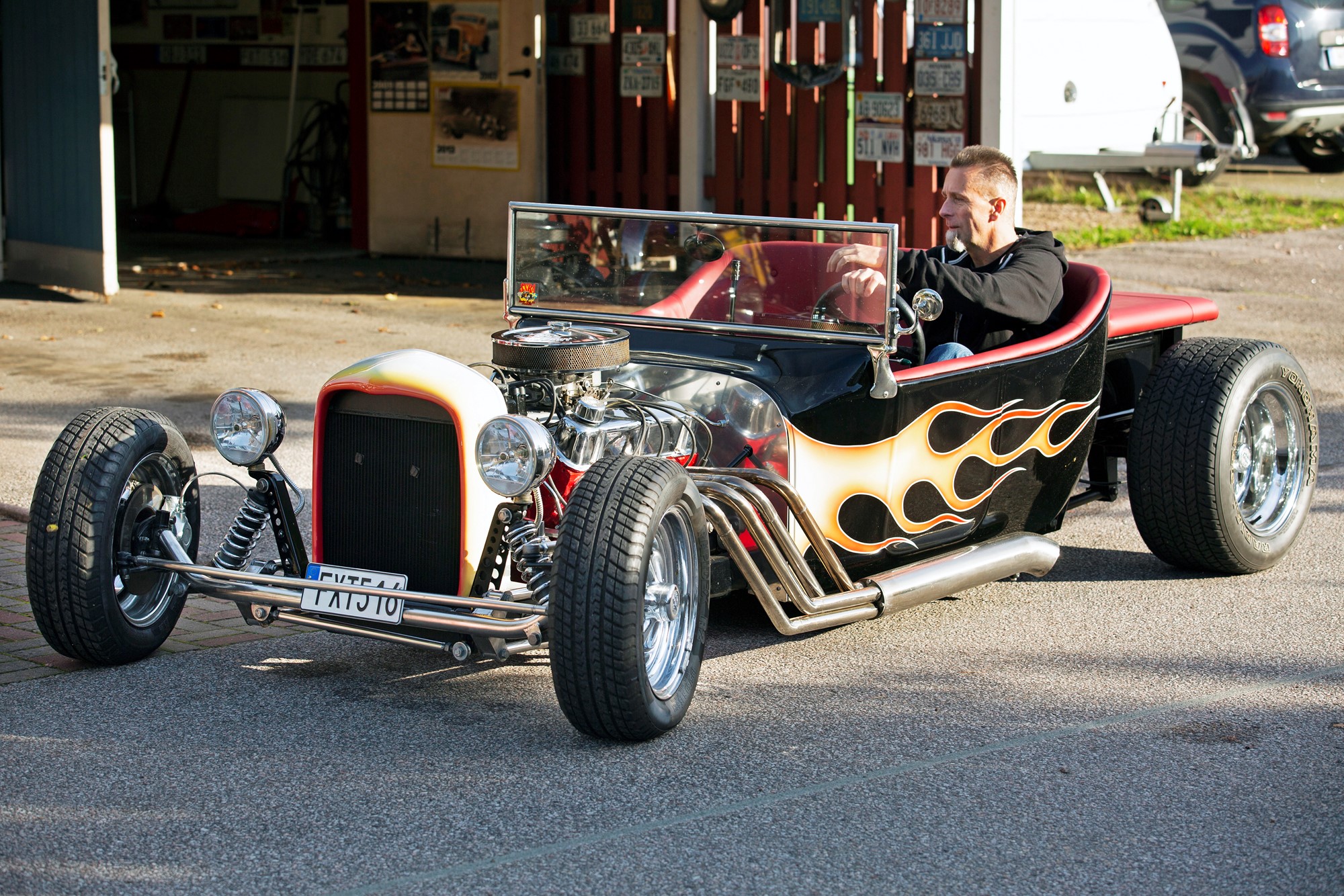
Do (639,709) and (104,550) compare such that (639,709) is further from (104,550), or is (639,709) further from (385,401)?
(104,550)

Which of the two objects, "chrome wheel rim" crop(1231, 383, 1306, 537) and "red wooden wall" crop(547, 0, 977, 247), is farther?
"red wooden wall" crop(547, 0, 977, 247)

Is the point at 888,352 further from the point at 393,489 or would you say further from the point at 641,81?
the point at 641,81

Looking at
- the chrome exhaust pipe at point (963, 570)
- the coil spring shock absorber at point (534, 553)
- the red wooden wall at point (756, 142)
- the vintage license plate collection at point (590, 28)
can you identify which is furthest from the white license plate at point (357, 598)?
the vintage license plate collection at point (590, 28)

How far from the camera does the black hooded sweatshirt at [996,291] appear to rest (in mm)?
4836

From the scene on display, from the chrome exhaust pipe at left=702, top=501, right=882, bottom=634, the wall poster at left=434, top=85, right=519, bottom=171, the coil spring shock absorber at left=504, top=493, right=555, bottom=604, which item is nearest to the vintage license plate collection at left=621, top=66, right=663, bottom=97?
the wall poster at left=434, top=85, right=519, bottom=171

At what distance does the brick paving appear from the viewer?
433 cm

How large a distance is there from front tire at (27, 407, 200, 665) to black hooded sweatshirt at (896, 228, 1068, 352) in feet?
7.18

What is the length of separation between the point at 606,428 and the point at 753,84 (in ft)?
25.1

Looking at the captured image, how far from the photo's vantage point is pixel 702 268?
192 inches

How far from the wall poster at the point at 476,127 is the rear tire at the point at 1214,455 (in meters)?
8.13

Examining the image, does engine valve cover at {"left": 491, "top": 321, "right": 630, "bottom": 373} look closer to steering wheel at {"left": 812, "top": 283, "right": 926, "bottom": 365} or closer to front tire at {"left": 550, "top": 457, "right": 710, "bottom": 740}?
front tire at {"left": 550, "top": 457, "right": 710, "bottom": 740}

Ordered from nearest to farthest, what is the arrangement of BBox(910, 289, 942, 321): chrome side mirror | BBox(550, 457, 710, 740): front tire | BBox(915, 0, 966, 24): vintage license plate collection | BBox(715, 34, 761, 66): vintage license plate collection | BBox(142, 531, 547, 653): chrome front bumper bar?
1. BBox(550, 457, 710, 740): front tire
2. BBox(142, 531, 547, 653): chrome front bumper bar
3. BBox(910, 289, 942, 321): chrome side mirror
4. BBox(915, 0, 966, 24): vintage license plate collection
5. BBox(715, 34, 761, 66): vintage license plate collection

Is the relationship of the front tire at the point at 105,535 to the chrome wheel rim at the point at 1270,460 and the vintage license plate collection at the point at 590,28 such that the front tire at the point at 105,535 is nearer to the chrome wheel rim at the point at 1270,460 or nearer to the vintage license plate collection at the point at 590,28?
the chrome wheel rim at the point at 1270,460

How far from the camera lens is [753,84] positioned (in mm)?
11422
